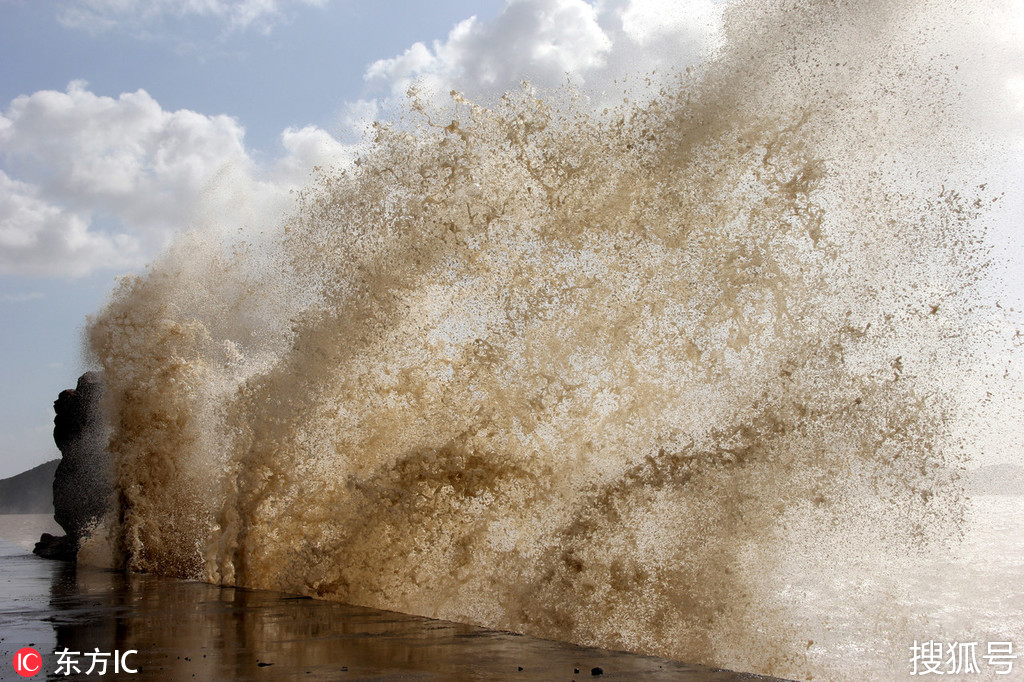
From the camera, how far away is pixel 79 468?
12516 mm

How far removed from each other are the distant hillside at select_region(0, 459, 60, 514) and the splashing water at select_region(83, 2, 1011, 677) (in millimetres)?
49556

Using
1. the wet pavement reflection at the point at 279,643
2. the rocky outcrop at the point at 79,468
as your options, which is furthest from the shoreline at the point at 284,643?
the rocky outcrop at the point at 79,468

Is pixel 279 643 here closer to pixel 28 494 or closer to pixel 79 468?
pixel 79 468

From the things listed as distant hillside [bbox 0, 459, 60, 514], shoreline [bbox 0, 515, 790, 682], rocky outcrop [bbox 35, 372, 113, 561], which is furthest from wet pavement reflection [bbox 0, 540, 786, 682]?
distant hillside [bbox 0, 459, 60, 514]

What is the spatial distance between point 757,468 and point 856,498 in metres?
0.75

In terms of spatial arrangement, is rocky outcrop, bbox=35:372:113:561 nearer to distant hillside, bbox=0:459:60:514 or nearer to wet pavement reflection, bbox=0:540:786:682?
wet pavement reflection, bbox=0:540:786:682

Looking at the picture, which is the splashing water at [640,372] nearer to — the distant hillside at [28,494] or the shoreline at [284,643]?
the shoreline at [284,643]

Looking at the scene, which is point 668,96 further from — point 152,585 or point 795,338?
point 152,585

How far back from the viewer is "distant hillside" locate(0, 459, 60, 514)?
51.9m

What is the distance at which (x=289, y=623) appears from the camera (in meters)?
5.30

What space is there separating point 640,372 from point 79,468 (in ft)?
33.0

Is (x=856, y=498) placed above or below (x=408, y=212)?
below

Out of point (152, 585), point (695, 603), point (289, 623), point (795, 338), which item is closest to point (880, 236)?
point (795, 338)

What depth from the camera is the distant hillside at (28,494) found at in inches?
2044
